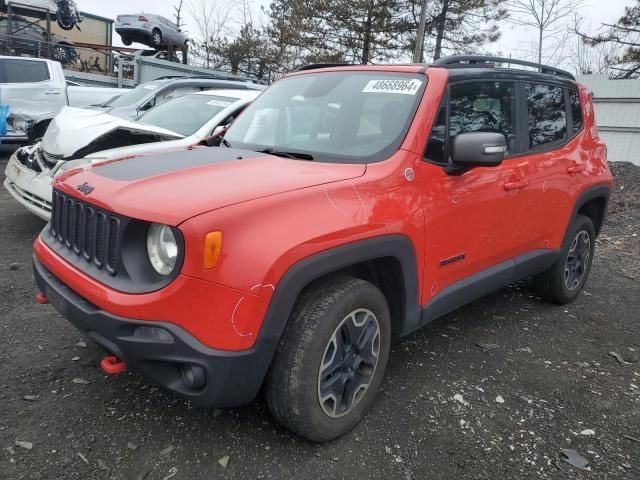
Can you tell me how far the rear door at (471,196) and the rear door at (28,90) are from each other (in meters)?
9.41

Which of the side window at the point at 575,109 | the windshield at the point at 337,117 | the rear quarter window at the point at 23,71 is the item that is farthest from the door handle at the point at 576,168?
the rear quarter window at the point at 23,71

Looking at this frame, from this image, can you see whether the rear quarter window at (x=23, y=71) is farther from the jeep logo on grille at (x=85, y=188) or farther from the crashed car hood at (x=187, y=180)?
the jeep logo on grille at (x=85, y=188)

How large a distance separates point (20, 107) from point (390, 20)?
15337 mm

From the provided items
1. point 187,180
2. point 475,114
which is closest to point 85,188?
point 187,180

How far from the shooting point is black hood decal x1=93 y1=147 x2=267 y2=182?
2.46 metres

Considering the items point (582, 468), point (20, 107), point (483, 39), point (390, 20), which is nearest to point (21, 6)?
point (20, 107)

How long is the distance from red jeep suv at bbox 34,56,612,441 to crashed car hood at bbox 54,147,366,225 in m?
0.01

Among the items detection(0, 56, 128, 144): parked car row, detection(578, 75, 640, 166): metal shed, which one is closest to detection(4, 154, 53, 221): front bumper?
detection(0, 56, 128, 144): parked car row

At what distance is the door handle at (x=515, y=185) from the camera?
3.23 meters

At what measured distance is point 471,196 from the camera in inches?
117

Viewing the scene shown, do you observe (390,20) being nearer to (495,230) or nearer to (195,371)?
(495,230)

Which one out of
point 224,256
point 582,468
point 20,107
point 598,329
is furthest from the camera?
point 20,107

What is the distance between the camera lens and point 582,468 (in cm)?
245

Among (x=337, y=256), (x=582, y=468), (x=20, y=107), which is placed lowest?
(x=582, y=468)
